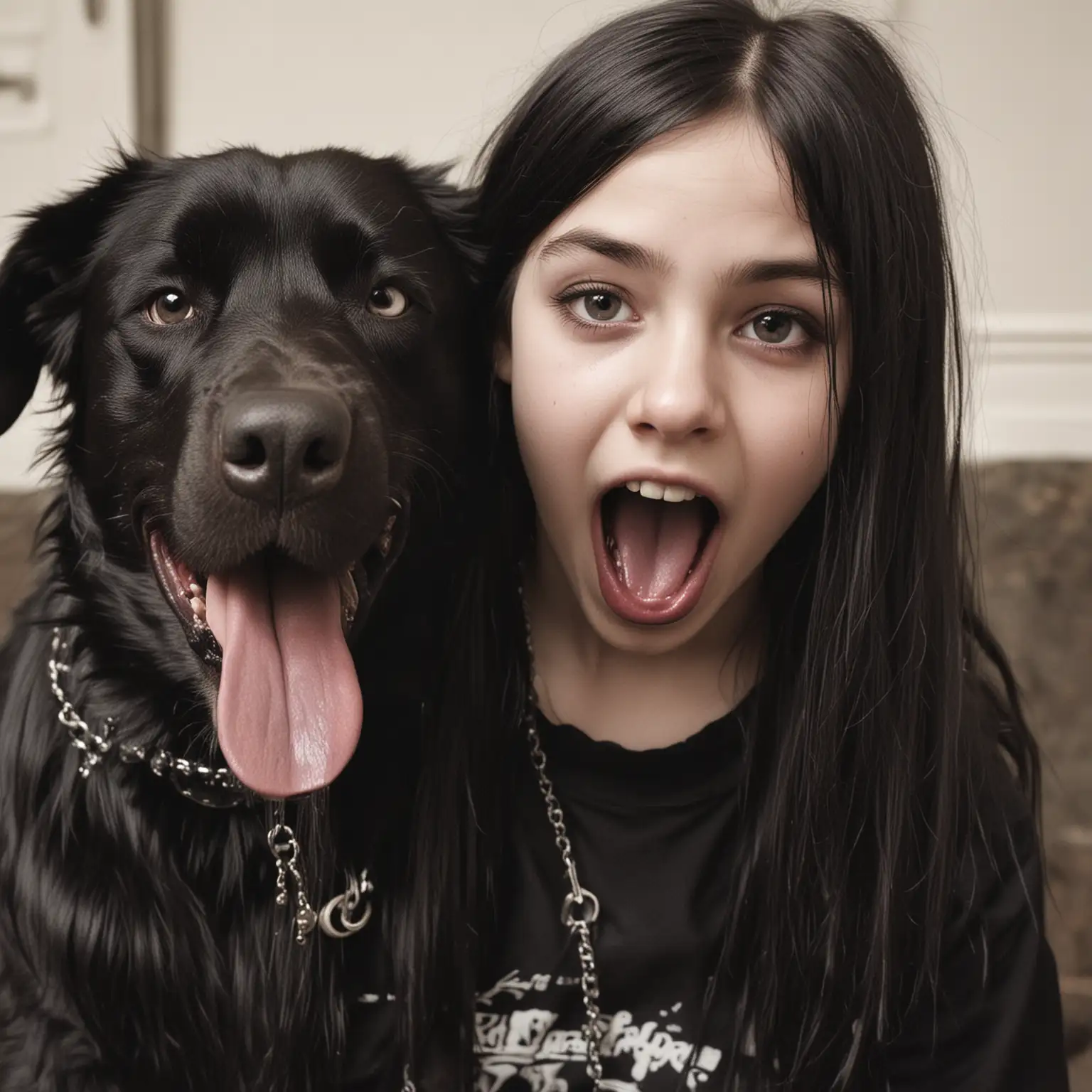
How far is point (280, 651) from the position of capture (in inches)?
37.2

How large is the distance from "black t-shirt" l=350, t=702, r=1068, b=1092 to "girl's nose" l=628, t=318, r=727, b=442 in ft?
1.09

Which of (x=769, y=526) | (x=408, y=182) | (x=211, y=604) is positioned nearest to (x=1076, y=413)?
(x=769, y=526)

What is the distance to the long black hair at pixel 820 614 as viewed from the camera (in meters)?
0.99

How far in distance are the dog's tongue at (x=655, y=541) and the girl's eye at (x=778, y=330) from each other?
157 mm

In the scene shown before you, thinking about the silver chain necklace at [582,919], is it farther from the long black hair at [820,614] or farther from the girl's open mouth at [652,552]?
the girl's open mouth at [652,552]

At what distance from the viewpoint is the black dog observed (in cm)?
94

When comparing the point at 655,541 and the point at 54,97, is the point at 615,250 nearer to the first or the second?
the point at 655,541

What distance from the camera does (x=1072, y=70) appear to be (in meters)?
1.87

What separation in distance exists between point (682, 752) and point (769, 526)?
239mm

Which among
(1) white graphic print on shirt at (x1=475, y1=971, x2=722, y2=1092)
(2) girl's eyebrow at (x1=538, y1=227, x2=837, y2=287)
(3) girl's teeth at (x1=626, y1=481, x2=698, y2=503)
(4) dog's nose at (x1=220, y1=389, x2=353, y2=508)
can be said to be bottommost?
(1) white graphic print on shirt at (x1=475, y1=971, x2=722, y2=1092)

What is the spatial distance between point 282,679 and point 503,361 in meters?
0.38

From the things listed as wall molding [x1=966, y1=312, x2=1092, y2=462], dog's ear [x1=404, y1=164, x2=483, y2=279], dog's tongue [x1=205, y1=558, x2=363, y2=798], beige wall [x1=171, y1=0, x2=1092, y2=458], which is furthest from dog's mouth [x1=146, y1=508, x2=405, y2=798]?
wall molding [x1=966, y1=312, x2=1092, y2=462]

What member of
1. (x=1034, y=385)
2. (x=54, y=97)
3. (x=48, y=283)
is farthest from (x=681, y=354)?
(x=54, y=97)

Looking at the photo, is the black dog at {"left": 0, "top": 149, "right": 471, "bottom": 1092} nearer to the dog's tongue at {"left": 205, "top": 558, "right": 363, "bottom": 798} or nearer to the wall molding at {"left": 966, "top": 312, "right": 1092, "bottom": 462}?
the dog's tongue at {"left": 205, "top": 558, "right": 363, "bottom": 798}
